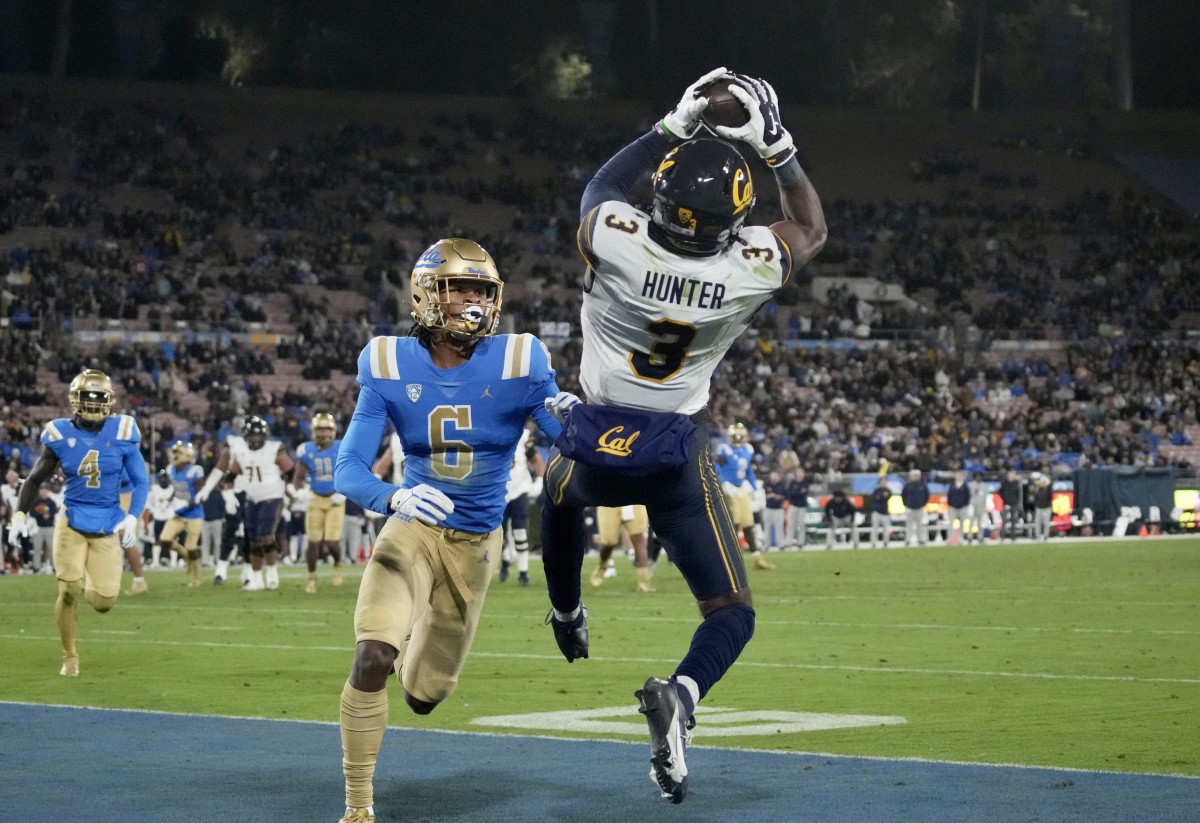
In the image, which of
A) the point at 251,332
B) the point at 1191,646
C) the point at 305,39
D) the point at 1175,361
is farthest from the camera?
A: the point at 305,39

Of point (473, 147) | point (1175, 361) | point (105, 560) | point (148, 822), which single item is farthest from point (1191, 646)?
point (473, 147)

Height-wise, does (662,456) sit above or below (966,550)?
above

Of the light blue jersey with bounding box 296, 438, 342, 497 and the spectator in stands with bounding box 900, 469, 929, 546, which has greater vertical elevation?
the light blue jersey with bounding box 296, 438, 342, 497

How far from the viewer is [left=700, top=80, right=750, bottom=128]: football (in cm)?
574

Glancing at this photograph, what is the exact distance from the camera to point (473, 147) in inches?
1864

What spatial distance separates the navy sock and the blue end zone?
24.4 inches

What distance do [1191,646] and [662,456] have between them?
8.14 m

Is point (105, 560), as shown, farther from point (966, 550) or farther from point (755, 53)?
point (755, 53)

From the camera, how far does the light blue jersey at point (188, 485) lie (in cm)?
2191

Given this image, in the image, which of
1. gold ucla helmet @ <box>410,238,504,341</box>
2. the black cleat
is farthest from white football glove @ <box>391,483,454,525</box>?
the black cleat

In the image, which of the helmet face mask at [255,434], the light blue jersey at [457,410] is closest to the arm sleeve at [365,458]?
the light blue jersey at [457,410]

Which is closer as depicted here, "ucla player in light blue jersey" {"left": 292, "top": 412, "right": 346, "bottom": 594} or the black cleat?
the black cleat

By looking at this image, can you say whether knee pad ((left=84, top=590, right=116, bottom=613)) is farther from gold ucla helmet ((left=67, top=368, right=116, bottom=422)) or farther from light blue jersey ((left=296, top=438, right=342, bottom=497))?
light blue jersey ((left=296, top=438, right=342, bottom=497))

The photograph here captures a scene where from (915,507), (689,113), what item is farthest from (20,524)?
(915,507)
